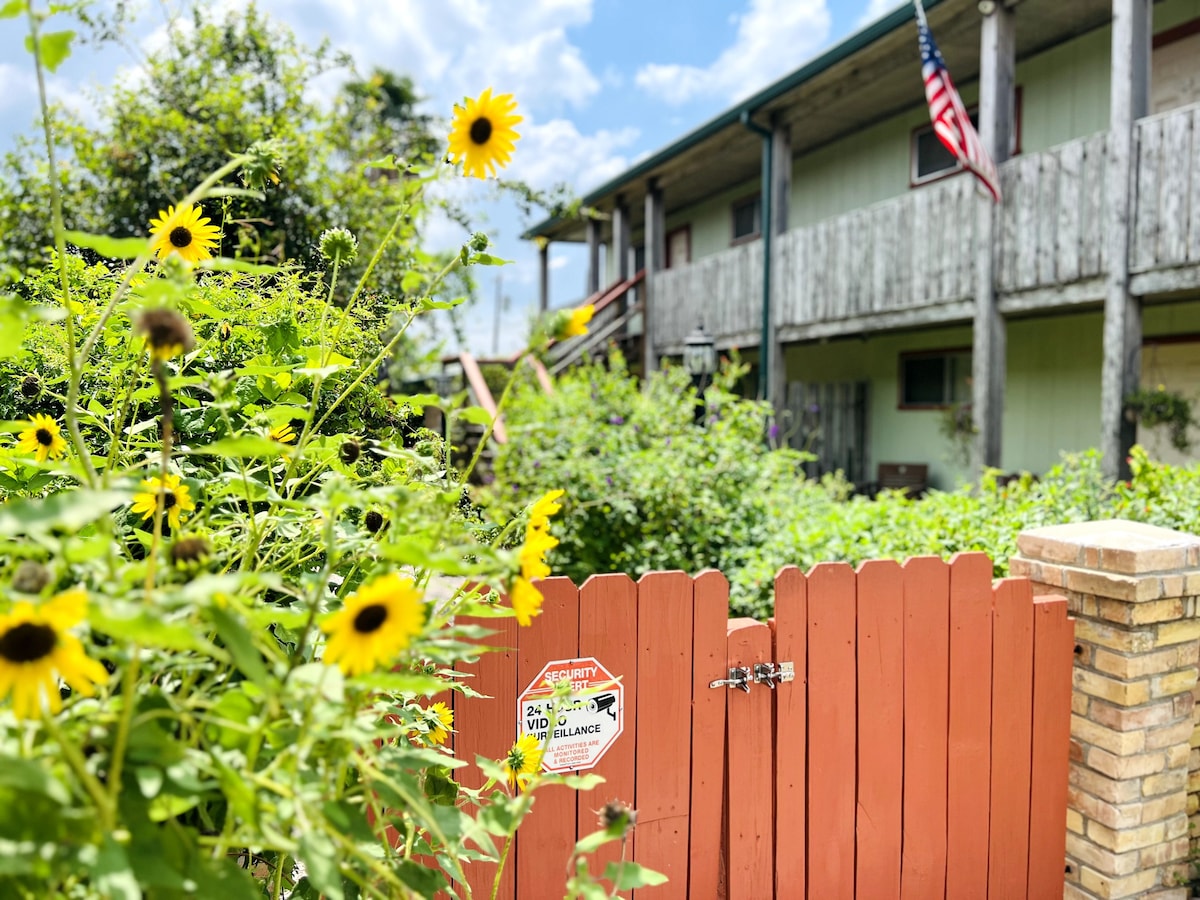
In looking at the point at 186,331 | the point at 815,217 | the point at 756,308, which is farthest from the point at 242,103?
the point at 815,217

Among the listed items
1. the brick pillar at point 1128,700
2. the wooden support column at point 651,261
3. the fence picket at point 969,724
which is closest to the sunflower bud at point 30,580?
the fence picket at point 969,724

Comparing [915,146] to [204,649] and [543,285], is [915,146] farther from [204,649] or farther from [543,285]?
[204,649]

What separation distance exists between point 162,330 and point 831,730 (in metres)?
2.38

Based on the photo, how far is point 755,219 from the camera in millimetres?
13648

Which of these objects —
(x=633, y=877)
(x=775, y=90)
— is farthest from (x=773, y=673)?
(x=775, y=90)

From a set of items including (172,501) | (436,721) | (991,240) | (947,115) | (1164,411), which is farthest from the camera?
(991,240)

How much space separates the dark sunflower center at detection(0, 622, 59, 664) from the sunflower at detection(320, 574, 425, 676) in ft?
0.76

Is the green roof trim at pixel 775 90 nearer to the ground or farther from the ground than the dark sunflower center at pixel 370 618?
farther from the ground

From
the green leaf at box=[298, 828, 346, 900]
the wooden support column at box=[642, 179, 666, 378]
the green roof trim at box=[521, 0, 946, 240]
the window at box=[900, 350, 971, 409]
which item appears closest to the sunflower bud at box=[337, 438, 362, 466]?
the green leaf at box=[298, 828, 346, 900]

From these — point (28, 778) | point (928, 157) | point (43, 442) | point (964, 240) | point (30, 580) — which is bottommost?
point (28, 778)

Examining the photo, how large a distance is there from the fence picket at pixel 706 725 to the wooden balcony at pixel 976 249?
5.55 meters

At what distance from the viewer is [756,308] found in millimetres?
10797

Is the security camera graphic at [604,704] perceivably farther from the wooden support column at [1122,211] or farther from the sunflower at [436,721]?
the wooden support column at [1122,211]

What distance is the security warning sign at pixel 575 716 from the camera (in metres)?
2.32
